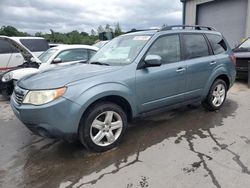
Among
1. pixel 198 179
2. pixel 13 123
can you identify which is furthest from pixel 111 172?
pixel 13 123

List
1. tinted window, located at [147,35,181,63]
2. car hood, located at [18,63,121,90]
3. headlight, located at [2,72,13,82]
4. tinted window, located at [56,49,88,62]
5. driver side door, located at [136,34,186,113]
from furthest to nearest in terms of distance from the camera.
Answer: tinted window, located at [56,49,88,62], headlight, located at [2,72,13,82], tinted window, located at [147,35,181,63], driver side door, located at [136,34,186,113], car hood, located at [18,63,121,90]

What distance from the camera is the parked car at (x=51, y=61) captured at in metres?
6.26

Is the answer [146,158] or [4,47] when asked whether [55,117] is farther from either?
[4,47]

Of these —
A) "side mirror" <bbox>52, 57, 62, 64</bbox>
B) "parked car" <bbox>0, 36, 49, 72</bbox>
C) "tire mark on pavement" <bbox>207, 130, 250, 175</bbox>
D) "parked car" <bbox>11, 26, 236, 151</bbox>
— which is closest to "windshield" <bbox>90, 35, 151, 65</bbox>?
"parked car" <bbox>11, 26, 236, 151</bbox>

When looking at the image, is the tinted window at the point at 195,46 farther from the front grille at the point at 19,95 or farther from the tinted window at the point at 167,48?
the front grille at the point at 19,95

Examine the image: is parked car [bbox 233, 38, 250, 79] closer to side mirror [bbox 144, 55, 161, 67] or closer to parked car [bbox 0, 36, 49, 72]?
side mirror [bbox 144, 55, 161, 67]

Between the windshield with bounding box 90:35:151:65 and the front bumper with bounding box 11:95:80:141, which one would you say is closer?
the front bumper with bounding box 11:95:80:141

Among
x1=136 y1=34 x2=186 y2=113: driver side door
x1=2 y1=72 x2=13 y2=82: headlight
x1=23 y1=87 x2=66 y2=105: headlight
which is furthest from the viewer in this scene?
x1=2 y1=72 x2=13 y2=82: headlight

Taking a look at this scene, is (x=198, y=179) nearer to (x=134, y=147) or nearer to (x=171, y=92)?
(x=134, y=147)

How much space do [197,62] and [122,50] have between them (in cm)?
140

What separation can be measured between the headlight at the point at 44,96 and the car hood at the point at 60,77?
0.22 ft

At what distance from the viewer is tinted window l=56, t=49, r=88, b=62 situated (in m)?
7.16

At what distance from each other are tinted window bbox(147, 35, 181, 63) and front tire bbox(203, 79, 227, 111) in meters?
1.25

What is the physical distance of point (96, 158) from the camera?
3.36 metres
